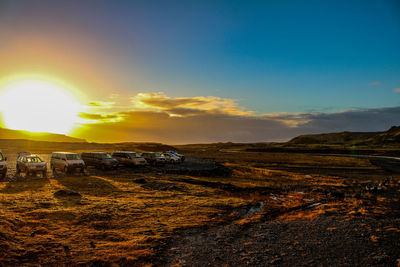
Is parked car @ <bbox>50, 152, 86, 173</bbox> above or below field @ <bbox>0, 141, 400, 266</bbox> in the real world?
above

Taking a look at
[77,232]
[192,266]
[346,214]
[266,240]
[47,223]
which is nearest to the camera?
[192,266]

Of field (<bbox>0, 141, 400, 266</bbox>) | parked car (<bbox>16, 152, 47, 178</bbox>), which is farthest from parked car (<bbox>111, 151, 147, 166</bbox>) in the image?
field (<bbox>0, 141, 400, 266</bbox>)

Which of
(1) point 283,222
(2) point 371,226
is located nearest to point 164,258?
(1) point 283,222

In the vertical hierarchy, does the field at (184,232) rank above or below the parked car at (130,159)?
below

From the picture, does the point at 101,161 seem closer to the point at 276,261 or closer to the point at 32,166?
the point at 32,166

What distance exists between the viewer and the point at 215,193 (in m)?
21.3

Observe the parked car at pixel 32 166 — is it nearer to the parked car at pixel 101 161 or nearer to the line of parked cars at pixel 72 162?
the line of parked cars at pixel 72 162

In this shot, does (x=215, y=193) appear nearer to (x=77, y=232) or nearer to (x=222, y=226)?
(x=222, y=226)

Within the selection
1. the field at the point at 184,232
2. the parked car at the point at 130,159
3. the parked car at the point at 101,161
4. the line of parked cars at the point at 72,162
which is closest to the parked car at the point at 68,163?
the line of parked cars at the point at 72,162

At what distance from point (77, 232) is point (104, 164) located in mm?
23961

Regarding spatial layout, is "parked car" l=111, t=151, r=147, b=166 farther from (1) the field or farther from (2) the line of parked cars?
(1) the field

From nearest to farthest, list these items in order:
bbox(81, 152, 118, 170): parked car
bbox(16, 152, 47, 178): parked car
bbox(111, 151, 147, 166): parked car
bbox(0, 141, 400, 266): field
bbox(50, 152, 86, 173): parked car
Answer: bbox(0, 141, 400, 266): field, bbox(16, 152, 47, 178): parked car, bbox(50, 152, 86, 173): parked car, bbox(81, 152, 118, 170): parked car, bbox(111, 151, 147, 166): parked car

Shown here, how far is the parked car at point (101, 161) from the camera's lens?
33625mm

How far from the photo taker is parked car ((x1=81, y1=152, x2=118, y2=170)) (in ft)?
110
